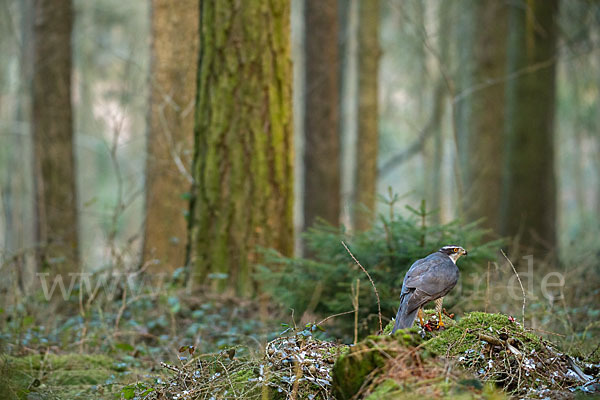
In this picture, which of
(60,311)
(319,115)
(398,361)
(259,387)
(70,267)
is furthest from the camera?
(319,115)

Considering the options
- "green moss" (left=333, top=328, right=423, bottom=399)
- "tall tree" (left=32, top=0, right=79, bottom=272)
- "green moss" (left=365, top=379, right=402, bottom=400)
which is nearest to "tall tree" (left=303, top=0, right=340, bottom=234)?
"tall tree" (left=32, top=0, right=79, bottom=272)

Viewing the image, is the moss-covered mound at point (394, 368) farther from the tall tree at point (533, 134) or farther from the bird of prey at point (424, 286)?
the tall tree at point (533, 134)

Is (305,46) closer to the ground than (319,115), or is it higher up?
higher up

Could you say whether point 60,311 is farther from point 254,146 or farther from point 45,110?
point 45,110

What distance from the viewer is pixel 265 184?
6648 millimetres

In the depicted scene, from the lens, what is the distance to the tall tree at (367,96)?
12.3m

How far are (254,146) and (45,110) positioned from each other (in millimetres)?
4153

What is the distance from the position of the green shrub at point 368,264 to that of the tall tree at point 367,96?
682 centimetres

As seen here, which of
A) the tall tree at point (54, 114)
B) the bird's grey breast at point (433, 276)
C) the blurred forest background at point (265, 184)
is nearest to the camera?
the bird's grey breast at point (433, 276)

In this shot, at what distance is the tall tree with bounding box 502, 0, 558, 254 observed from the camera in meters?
10.0

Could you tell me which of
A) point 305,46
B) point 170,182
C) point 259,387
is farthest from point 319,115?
point 259,387

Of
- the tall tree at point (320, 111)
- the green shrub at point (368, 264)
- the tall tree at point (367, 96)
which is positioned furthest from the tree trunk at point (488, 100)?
the green shrub at point (368, 264)

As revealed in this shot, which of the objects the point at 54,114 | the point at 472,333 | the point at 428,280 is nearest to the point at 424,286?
the point at 428,280

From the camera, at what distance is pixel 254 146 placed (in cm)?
661
